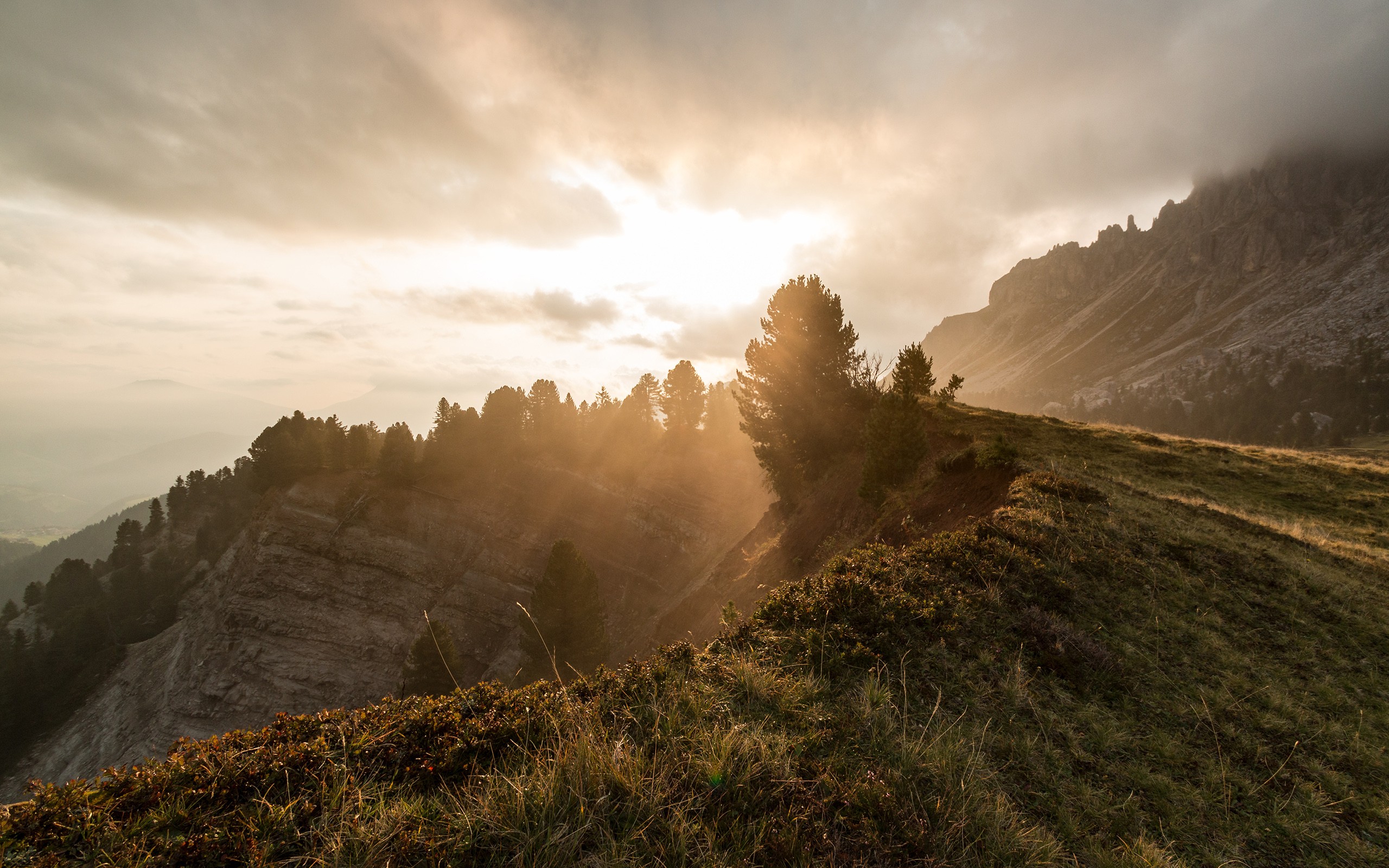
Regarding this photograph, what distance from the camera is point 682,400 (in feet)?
243

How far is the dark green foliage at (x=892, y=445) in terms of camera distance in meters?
19.4

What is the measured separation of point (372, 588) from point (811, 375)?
49.3 metres

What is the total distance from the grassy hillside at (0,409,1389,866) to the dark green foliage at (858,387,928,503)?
381 inches

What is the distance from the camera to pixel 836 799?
4051 millimetres

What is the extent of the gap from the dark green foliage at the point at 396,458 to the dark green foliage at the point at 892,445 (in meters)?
55.1

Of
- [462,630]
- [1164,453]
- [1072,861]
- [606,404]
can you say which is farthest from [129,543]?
→ [1164,453]

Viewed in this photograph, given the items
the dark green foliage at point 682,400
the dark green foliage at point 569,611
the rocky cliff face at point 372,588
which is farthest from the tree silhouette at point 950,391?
the dark green foliage at point 682,400

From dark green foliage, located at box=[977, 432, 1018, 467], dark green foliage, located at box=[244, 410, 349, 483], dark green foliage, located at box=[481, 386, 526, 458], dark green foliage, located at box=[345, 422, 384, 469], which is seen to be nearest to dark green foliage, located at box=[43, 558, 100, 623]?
dark green foliage, located at box=[244, 410, 349, 483]

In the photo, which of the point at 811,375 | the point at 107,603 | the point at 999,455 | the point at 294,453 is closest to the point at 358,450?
the point at 294,453

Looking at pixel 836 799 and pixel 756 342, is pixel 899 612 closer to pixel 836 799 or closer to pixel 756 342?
pixel 836 799

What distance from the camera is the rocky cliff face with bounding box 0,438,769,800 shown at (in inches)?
1758

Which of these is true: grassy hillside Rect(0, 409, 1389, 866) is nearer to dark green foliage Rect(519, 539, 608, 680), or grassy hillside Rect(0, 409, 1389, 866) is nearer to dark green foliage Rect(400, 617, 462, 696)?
dark green foliage Rect(519, 539, 608, 680)

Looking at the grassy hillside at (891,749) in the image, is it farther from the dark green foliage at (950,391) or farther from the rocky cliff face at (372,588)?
the rocky cliff face at (372,588)

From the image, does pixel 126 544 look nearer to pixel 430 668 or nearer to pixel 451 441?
pixel 451 441
